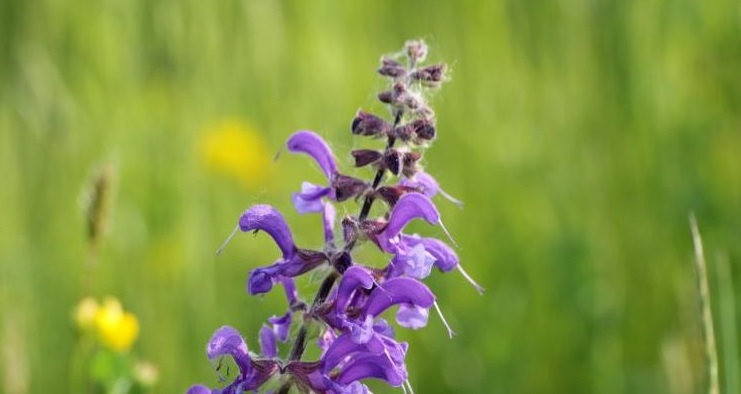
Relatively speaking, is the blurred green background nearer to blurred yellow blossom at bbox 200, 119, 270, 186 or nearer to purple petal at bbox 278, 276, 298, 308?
blurred yellow blossom at bbox 200, 119, 270, 186

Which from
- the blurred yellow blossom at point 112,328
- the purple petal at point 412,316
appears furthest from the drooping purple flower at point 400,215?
the blurred yellow blossom at point 112,328

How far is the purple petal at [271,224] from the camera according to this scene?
4.54 feet

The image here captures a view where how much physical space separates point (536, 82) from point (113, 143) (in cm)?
149

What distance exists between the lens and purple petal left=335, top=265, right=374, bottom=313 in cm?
125

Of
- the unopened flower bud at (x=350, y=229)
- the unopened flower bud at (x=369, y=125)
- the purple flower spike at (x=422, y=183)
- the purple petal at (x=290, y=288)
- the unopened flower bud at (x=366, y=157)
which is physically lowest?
the purple petal at (x=290, y=288)

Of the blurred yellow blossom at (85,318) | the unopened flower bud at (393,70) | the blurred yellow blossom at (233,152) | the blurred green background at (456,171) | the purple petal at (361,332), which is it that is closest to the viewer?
the purple petal at (361,332)

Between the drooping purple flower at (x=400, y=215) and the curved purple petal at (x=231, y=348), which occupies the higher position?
the drooping purple flower at (x=400, y=215)

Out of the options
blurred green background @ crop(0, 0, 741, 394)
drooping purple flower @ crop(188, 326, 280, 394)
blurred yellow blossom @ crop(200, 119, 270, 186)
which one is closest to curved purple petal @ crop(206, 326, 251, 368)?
drooping purple flower @ crop(188, 326, 280, 394)

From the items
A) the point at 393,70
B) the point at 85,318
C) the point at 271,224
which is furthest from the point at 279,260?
the point at 85,318

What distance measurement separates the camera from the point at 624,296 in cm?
334

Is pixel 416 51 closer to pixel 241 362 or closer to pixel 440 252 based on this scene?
pixel 440 252

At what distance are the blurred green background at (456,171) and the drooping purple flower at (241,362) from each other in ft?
5.28

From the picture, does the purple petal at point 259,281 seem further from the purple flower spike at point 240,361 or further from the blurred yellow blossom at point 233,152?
the blurred yellow blossom at point 233,152

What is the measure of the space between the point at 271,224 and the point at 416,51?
10.9 inches
